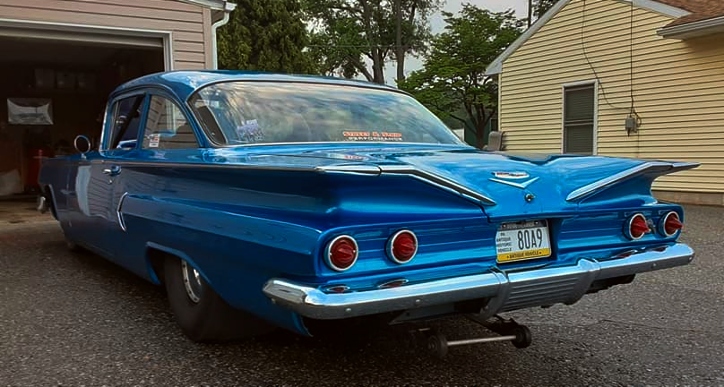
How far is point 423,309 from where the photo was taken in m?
2.49

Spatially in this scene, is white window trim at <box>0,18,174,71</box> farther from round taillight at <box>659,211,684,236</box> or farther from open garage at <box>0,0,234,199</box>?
round taillight at <box>659,211,684,236</box>

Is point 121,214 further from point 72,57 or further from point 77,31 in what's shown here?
point 72,57

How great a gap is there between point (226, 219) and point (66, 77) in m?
13.8

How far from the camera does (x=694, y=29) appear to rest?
9.98 m

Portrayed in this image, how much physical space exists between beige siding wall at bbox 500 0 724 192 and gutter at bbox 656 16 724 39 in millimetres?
316

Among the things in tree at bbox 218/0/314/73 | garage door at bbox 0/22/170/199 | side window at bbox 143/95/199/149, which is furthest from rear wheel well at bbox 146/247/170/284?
tree at bbox 218/0/314/73

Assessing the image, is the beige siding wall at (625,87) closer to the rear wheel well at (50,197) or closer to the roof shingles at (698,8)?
the roof shingles at (698,8)

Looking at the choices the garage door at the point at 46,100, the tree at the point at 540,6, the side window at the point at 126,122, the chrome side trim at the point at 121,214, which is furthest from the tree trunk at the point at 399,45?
the chrome side trim at the point at 121,214

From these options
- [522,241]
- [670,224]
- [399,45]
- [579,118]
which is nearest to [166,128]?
→ [522,241]

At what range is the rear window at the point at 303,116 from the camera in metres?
3.37

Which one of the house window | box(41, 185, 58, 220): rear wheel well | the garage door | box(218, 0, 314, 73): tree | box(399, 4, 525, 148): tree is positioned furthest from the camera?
box(399, 4, 525, 148): tree

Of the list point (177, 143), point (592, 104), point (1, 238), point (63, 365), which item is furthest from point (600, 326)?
point (592, 104)

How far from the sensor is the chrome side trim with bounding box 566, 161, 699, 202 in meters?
2.80

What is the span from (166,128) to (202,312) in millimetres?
1241
